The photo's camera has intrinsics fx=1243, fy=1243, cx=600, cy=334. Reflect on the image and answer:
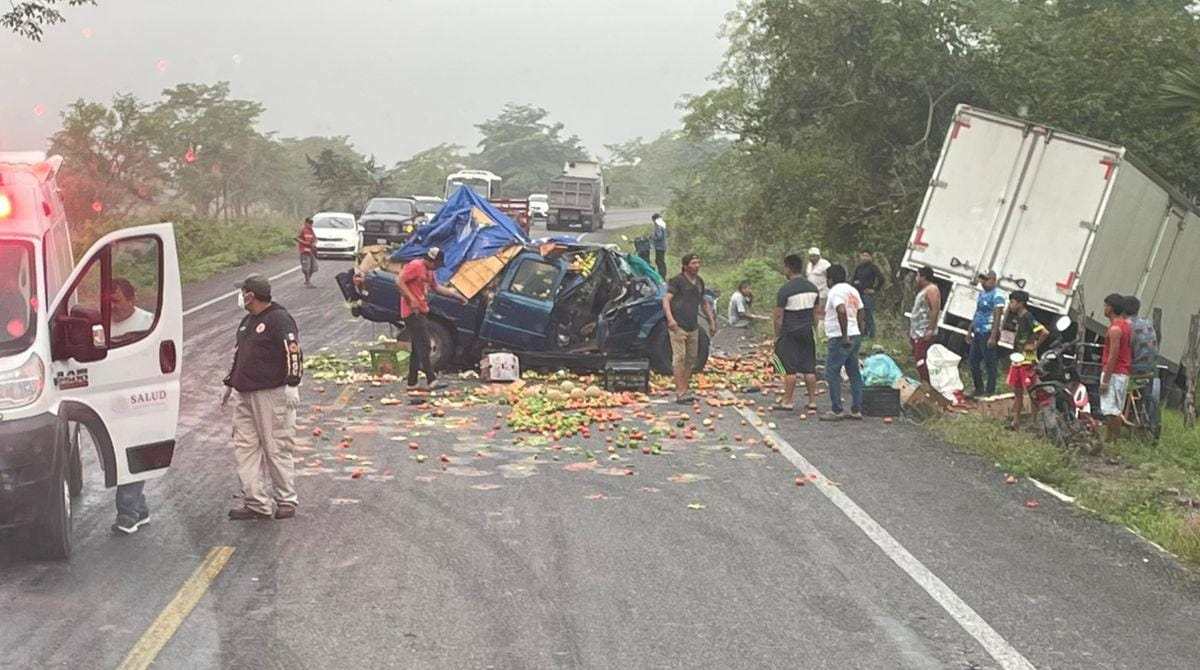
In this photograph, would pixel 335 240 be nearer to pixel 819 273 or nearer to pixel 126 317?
pixel 819 273

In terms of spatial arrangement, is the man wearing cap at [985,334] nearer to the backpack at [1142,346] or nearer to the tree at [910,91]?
the backpack at [1142,346]

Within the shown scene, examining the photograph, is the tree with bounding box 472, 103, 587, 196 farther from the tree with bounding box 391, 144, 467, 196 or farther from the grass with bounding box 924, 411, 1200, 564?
the grass with bounding box 924, 411, 1200, 564

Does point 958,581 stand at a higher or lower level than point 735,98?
lower

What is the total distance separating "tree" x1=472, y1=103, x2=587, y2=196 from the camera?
314ft

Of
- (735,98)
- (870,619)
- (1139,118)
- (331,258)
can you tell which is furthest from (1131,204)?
(735,98)

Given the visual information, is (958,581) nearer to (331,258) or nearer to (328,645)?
(328,645)

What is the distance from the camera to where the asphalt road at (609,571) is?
6391 mm

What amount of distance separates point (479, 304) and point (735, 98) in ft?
89.5

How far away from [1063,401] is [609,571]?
6841mm

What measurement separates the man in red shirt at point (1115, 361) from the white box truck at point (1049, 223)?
348 cm

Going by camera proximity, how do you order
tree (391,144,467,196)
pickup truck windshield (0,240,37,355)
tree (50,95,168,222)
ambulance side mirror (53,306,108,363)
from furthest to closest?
tree (391,144,467,196) < tree (50,95,168,222) < ambulance side mirror (53,306,108,363) < pickup truck windshield (0,240,37,355)

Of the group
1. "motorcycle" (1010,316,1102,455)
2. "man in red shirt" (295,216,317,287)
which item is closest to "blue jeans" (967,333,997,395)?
"motorcycle" (1010,316,1102,455)

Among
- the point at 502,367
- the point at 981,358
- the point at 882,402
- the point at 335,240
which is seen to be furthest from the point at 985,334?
the point at 335,240

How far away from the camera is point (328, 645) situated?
6320 millimetres
